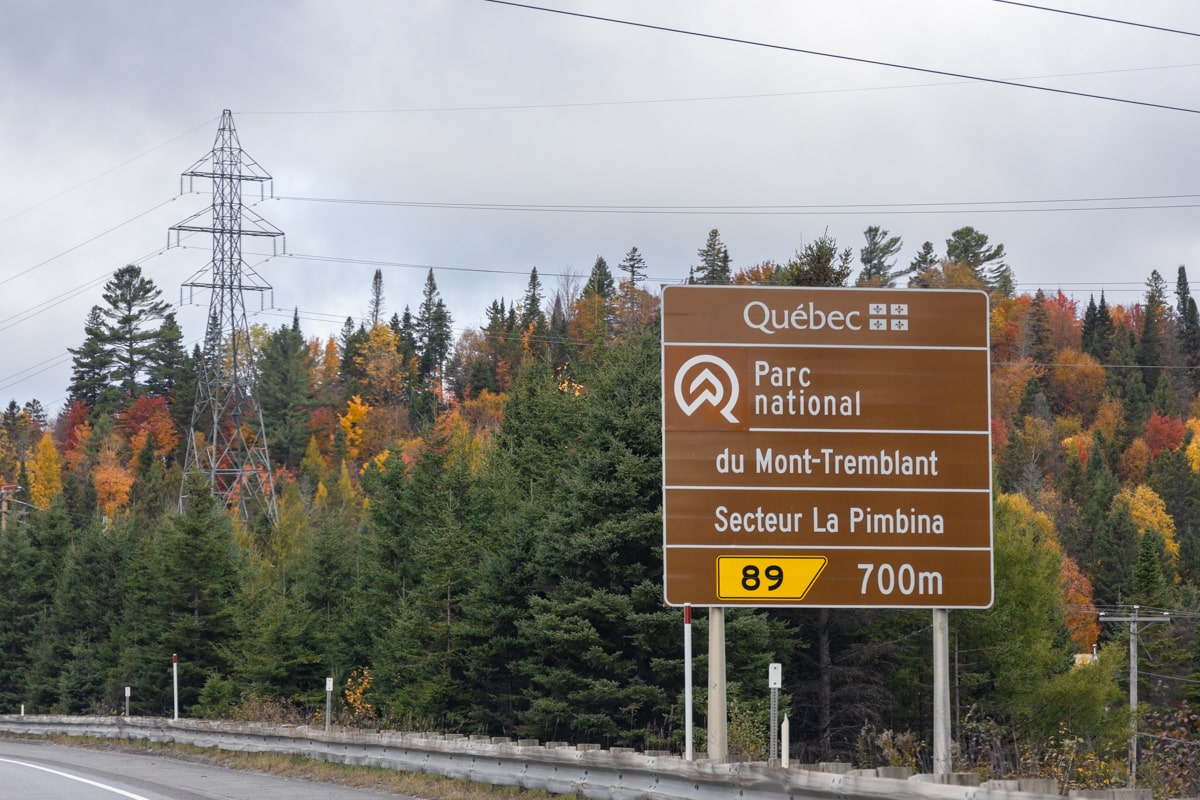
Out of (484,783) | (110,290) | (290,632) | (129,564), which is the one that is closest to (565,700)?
(484,783)

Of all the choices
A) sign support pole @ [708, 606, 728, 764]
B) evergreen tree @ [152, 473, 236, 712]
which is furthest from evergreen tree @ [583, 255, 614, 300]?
sign support pole @ [708, 606, 728, 764]

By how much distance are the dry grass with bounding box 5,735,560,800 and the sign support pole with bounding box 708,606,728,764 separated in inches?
97.9

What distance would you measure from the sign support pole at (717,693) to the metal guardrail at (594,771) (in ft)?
2.52

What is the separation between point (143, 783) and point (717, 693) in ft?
37.6

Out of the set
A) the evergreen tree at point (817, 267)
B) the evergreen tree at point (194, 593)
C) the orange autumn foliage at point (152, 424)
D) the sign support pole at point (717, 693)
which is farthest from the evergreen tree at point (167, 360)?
the sign support pole at point (717, 693)

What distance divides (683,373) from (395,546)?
41.0m

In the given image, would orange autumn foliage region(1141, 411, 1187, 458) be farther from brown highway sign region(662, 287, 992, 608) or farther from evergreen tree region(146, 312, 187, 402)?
brown highway sign region(662, 287, 992, 608)

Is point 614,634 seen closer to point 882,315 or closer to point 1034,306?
point 882,315

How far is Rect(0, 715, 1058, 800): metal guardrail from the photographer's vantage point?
418 inches

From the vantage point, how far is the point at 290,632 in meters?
55.3

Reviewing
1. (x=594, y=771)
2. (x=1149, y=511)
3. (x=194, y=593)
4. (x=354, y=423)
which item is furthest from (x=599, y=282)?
(x=594, y=771)

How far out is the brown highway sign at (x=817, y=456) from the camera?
579 inches

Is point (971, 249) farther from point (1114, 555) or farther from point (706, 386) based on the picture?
point (706, 386)

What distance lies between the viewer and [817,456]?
48.4 feet
